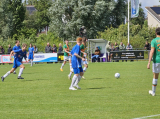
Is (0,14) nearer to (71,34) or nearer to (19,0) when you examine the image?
(19,0)

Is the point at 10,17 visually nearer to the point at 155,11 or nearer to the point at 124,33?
the point at 124,33

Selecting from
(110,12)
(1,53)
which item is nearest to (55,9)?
(110,12)

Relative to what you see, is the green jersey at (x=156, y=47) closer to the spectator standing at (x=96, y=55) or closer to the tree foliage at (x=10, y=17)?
the spectator standing at (x=96, y=55)

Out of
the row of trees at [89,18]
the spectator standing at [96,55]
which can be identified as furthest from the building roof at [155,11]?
the spectator standing at [96,55]

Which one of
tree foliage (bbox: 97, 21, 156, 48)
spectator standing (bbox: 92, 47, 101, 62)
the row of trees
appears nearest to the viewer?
spectator standing (bbox: 92, 47, 101, 62)

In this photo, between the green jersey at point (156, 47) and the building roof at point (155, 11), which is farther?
the building roof at point (155, 11)

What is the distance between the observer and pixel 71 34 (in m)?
56.3

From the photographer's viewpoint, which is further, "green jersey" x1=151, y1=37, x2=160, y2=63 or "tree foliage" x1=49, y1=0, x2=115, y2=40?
"tree foliage" x1=49, y1=0, x2=115, y2=40

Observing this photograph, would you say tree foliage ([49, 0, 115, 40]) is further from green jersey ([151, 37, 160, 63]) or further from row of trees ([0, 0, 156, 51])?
green jersey ([151, 37, 160, 63])

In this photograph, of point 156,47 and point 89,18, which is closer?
point 156,47

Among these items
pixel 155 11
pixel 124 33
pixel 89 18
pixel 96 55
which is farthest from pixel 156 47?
pixel 155 11

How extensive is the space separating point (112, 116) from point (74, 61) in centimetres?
521

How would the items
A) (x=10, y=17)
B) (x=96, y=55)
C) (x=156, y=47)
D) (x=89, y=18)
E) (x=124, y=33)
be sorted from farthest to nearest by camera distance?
(x=10, y=17) → (x=89, y=18) → (x=124, y=33) → (x=96, y=55) → (x=156, y=47)

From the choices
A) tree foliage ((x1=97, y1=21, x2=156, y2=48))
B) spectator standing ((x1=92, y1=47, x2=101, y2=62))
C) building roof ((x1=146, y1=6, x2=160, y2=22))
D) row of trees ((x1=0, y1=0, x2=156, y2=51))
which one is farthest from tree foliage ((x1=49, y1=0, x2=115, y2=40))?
spectator standing ((x1=92, y1=47, x2=101, y2=62))
